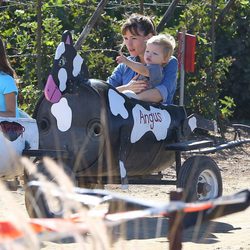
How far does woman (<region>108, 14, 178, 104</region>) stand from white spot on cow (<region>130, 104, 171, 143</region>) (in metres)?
0.13

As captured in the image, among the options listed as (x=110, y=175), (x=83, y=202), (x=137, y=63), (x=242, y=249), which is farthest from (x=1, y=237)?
(x=137, y=63)

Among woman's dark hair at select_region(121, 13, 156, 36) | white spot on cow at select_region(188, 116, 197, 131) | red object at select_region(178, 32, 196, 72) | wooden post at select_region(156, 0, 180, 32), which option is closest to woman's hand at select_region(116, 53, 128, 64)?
woman's dark hair at select_region(121, 13, 156, 36)

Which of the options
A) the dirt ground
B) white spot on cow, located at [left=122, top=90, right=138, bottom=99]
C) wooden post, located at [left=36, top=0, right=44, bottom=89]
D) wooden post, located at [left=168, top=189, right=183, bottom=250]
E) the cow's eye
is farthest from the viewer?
→ wooden post, located at [left=36, top=0, right=44, bottom=89]

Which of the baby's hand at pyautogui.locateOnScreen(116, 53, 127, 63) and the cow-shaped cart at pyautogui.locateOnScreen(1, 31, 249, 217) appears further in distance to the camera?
the baby's hand at pyautogui.locateOnScreen(116, 53, 127, 63)

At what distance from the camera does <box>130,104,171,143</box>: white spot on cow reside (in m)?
7.16

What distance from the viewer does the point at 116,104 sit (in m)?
6.98

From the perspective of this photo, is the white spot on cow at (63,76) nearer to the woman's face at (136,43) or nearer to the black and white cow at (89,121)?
the black and white cow at (89,121)

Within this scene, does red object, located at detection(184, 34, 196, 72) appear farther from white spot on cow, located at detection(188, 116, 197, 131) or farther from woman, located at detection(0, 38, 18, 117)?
woman, located at detection(0, 38, 18, 117)

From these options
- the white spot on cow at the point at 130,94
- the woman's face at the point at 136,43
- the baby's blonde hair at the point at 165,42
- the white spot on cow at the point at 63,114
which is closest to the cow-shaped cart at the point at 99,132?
the white spot on cow at the point at 63,114

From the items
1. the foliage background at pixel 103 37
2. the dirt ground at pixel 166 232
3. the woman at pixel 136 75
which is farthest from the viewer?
the foliage background at pixel 103 37

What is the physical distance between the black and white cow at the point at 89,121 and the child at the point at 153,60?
11.1 inches

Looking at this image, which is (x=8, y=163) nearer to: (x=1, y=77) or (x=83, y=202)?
(x=1, y=77)

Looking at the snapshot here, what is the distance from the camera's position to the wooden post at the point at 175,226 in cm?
325

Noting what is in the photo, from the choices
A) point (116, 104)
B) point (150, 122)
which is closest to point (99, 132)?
point (116, 104)
